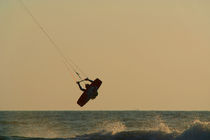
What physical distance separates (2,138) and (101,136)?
753 centimetres

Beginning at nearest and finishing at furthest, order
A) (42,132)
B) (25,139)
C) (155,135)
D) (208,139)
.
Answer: (208,139) < (155,135) < (25,139) < (42,132)

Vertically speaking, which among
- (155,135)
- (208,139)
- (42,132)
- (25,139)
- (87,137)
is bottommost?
(208,139)

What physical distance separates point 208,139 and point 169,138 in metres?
2.82

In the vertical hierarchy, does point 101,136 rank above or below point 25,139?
below

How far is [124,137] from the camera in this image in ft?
113

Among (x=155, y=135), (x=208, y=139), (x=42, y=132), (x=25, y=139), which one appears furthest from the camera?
(x=42, y=132)

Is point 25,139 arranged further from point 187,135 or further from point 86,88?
point 187,135

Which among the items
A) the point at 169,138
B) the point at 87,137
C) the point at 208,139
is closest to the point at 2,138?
the point at 87,137

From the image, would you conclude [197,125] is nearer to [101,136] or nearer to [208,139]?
[208,139]

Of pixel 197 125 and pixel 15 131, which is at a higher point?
pixel 15 131

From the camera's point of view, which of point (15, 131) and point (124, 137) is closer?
point (124, 137)

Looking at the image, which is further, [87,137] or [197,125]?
[87,137]

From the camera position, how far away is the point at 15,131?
48.2 metres

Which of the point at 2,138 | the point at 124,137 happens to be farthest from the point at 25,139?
the point at 124,137
